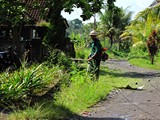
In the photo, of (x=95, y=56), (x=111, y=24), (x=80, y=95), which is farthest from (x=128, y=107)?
(x=111, y=24)

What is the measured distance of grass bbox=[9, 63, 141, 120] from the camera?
8.48 m

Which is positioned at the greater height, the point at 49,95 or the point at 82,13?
the point at 82,13

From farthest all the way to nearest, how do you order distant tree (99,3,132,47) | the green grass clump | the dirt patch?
1. distant tree (99,3,132,47)
2. the green grass clump
3. the dirt patch

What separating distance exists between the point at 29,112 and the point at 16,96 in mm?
1538

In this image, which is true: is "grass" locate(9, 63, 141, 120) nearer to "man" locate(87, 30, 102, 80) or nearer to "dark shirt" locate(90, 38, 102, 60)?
"man" locate(87, 30, 102, 80)

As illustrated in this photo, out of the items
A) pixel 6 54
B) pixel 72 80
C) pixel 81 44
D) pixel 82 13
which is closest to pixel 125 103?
pixel 72 80

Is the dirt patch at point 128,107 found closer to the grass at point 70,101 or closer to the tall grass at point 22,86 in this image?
the grass at point 70,101

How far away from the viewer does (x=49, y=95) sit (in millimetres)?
11438

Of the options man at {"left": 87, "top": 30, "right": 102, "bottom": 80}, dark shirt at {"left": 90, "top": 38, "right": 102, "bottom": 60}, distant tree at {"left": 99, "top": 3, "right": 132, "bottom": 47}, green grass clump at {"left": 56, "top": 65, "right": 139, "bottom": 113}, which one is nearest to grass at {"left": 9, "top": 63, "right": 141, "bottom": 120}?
green grass clump at {"left": 56, "top": 65, "right": 139, "bottom": 113}

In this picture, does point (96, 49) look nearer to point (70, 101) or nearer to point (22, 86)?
point (70, 101)

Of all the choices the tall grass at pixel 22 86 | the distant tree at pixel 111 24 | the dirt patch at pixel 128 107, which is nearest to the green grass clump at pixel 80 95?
the dirt patch at pixel 128 107

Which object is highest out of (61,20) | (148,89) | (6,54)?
(61,20)

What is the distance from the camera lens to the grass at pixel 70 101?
27.8 ft

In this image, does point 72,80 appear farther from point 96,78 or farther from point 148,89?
point 148,89
